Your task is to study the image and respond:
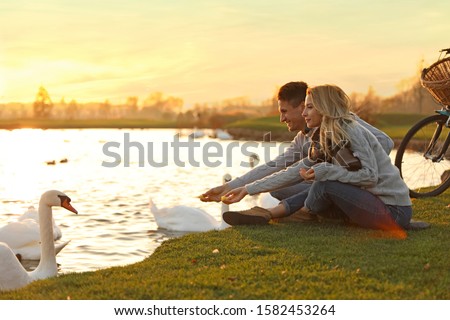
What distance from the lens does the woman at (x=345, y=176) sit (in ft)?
22.1

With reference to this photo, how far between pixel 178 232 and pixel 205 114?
8126 cm

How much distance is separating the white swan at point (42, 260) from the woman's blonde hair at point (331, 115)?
364 centimetres

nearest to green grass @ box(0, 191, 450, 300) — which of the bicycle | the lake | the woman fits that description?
the woman

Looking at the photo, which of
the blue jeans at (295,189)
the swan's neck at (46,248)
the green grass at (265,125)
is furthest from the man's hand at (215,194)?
the green grass at (265,125)

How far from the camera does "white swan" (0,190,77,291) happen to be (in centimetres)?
725

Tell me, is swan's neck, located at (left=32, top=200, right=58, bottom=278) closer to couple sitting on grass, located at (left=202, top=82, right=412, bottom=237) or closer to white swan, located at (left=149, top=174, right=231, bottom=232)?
couple sitting on grass, located at (left=202, top=82, right=412, bottom=237)

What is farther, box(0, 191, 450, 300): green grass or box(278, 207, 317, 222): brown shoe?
box(278, 207, 317, 222): brown shoe

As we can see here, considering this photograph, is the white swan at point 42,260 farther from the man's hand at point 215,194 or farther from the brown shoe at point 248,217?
the brown shoe at point 248,217

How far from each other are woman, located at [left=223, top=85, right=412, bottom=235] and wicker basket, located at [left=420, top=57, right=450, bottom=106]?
268cm

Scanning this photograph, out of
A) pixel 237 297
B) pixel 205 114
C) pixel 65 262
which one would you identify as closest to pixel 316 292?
pixel 237 297

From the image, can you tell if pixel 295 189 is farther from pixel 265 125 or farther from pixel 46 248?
pixel 265 125

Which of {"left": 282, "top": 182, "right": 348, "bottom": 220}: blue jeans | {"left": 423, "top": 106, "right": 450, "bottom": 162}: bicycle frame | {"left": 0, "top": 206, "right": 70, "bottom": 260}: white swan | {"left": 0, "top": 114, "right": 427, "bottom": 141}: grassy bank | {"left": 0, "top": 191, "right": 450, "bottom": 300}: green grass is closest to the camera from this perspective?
{"left": 0, "top": 191, "right": 450, "bottom": 300}: green grass

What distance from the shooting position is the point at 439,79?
920 cm

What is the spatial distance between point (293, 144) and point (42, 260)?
3.43 m
